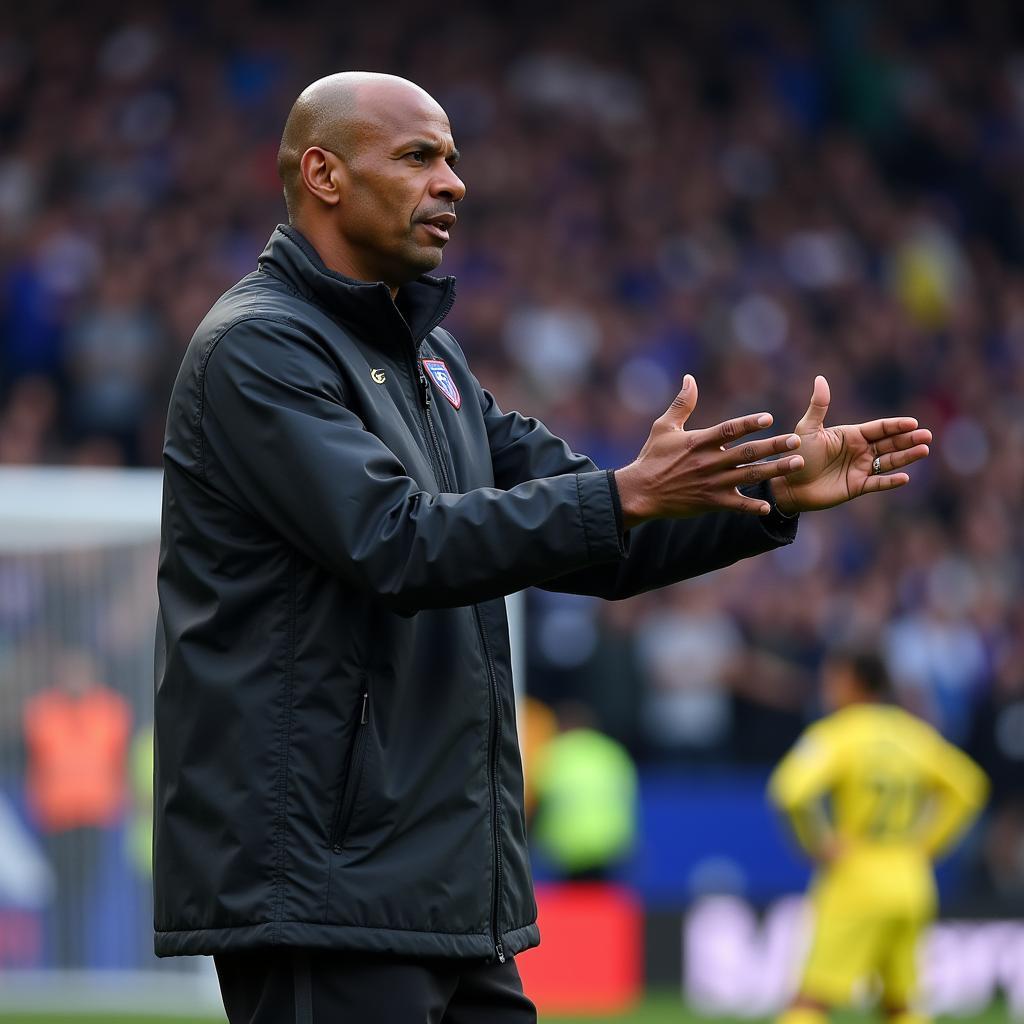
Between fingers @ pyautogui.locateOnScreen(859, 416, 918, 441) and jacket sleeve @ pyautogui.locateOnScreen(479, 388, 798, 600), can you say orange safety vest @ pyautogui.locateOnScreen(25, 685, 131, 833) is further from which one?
fingers @ pyautogui.locateOnScreen(859, 416, 918, 441)

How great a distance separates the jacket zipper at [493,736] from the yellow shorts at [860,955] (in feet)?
17.8

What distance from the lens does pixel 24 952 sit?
411 inches

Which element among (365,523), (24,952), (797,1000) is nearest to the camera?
(365,523)

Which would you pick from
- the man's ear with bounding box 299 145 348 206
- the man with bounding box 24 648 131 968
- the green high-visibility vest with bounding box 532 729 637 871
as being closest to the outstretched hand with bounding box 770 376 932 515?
the man's ear with bounding box 299 145 348 206

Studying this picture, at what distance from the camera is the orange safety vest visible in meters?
10.6

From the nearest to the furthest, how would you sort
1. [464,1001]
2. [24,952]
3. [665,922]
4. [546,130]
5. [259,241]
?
[464,1001] < [24,952] < [665,922] < [259,241] < [546,130]

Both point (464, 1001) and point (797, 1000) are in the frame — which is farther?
point (797, 1000)

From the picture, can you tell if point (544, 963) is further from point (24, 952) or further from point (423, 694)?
point (423, 694)

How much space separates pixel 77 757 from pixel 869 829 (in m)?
4.19

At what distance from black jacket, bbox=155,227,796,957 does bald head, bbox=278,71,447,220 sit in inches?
7.9

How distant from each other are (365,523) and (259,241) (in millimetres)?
11167

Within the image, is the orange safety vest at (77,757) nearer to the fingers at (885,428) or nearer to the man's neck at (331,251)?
the man's neck at (331,251)

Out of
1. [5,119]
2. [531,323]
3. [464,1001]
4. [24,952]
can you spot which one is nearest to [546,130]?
[531,323]

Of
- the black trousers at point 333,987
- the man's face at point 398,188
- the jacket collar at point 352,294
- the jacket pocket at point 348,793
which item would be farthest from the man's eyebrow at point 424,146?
the black trousers at point 333,987
